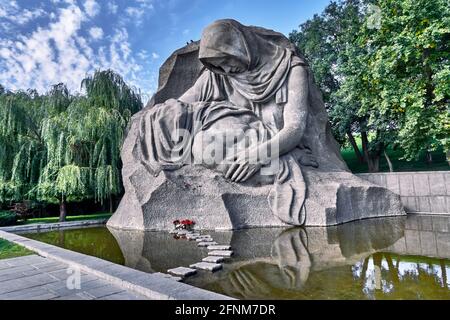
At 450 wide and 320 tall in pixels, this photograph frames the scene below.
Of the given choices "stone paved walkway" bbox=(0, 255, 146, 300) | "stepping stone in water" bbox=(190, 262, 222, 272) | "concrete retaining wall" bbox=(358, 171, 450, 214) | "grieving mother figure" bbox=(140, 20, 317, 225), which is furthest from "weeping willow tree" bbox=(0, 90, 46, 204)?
"concrete retaining wall" bbox=(358, 171, 450, 214)

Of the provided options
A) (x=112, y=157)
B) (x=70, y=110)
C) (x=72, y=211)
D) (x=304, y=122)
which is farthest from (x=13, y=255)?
(x=72, y=211)

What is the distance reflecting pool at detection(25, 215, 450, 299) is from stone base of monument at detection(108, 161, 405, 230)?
35 centimetres

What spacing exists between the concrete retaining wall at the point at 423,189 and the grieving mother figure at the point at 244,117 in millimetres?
2647

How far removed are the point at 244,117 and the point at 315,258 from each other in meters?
4.35

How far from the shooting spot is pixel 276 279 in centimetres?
333

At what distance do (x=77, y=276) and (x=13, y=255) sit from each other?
80.3 inches

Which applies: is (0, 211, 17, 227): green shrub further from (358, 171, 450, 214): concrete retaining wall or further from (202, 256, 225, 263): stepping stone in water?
(358, 171, 450, 214): concrete retaining wall

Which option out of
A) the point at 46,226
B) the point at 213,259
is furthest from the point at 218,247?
the point at 46,226

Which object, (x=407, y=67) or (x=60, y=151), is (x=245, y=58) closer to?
(x=407, y=67)

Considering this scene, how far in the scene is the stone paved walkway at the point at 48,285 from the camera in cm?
289

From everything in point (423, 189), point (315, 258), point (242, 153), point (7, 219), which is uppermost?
point (242, 153)

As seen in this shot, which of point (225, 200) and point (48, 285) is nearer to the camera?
point (48, 285)

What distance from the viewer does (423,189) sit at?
818 cm
